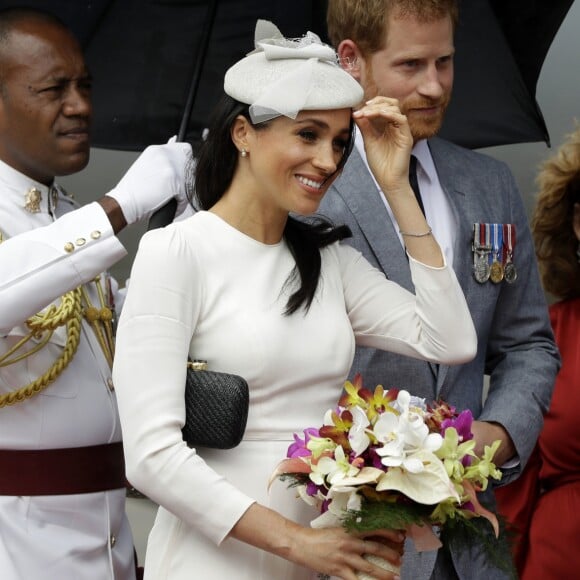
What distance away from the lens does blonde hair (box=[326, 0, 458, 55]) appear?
2.88 m

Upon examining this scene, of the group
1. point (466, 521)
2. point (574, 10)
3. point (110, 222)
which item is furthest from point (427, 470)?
point (574, 10)

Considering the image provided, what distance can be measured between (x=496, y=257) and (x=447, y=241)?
0.11 metres

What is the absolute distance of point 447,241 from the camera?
116 inches

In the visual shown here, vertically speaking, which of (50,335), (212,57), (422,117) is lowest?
(50,335)

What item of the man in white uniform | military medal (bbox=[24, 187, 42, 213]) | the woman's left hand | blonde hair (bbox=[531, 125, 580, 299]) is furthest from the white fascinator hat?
blonde hair (bbox=[531, 125, 580, 299])

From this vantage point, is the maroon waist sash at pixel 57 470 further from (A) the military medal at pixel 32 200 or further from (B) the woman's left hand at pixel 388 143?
(B) the woman's left hand at pixel 388 143

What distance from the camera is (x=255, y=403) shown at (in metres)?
2.33

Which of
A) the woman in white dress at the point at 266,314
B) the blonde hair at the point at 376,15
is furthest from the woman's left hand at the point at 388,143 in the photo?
the blonde hair at the point at 376,15

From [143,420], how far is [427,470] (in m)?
0.45

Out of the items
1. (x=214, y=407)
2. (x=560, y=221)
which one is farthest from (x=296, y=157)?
(x=560, y=221)

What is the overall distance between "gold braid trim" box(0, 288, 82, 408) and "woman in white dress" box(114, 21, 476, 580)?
23.9 inches

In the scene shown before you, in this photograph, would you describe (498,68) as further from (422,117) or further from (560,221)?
(422,117)

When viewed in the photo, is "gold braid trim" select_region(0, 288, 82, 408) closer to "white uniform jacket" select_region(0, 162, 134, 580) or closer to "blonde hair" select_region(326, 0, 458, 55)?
"white uniform jacket" select_region(0, 162, 134, 580)

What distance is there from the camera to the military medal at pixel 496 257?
2.95 meters
